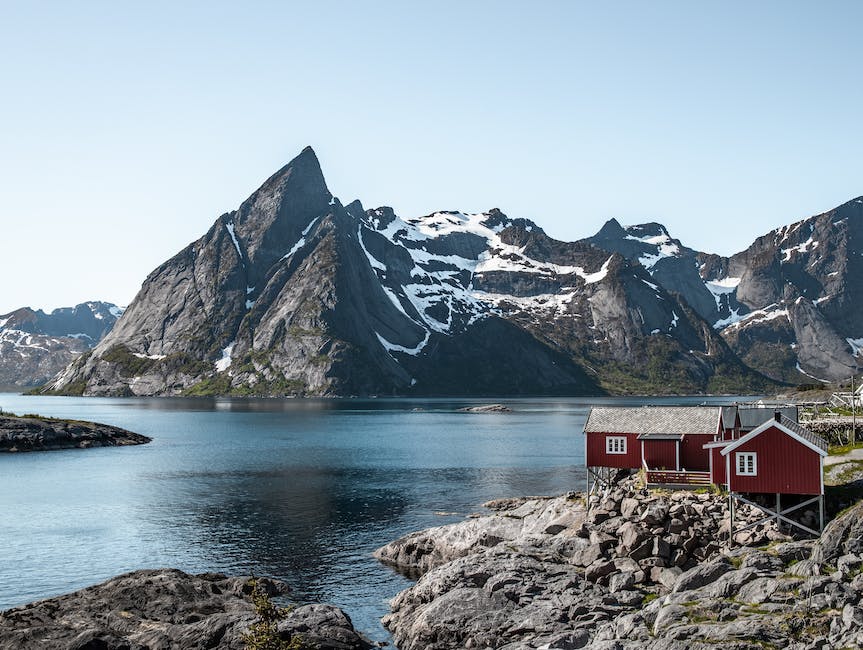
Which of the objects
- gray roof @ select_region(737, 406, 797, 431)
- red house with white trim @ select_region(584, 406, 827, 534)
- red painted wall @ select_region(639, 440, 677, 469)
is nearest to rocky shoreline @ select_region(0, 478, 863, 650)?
red house with white trim @ select_region(584, 406, 827, 534)

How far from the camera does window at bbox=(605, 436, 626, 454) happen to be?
66.0 meters

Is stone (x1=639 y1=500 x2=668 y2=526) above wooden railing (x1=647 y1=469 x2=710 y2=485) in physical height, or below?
below

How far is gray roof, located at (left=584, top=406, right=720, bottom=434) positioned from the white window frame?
13812 mm

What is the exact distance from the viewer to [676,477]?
5800 centimetres

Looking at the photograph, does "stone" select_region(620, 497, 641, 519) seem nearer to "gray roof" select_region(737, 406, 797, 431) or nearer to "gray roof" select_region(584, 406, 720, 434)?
"gray roof" select_region(584, 406, 720, 434)

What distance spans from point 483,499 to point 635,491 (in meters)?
29.5

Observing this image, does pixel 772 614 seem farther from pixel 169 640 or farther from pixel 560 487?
pixel 560 487

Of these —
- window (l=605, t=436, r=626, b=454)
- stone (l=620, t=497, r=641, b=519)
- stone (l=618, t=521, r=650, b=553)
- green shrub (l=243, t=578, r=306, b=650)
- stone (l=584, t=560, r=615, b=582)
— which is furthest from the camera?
window (l=605, t=436, r=626, b=454)

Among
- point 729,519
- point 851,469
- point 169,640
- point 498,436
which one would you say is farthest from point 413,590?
point 498,436

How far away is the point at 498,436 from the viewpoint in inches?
6250

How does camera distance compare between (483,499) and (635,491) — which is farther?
(483,499)

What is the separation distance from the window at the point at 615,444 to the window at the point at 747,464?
17.2 m

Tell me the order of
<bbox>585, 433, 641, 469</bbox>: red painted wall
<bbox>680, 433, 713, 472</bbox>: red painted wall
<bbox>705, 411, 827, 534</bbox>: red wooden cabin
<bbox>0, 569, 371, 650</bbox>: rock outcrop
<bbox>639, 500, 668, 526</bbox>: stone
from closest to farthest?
<bbox>0, 569, 371, 650</bbox>: rock outcrop → <bbox>705, 411, 827, 534</bbox>: red wooden cabin → <bbox>639, 500, 668, 526</bbox>: stone → <bbox>680, 433, 713, 472</bbox>: red painted wall → <bbox>585, 433, 641, 469</bbox>: red painted wall

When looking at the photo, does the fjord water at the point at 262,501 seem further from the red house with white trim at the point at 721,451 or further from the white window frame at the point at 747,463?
the white window frame at the point at 747,463
